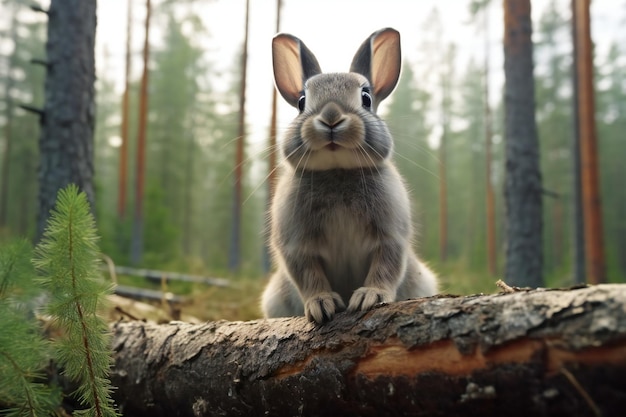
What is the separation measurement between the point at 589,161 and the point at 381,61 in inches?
394

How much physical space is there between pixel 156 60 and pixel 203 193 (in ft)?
42.3

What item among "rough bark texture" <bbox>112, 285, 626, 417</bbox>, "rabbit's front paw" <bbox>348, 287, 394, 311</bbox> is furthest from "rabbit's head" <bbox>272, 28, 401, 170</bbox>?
"rough bark texture" <bbox>112, 285, 626, 417</bbox>

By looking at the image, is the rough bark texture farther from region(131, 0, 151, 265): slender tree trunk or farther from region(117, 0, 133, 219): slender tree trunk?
region(117, 0, 133, 219): slender tree trunk

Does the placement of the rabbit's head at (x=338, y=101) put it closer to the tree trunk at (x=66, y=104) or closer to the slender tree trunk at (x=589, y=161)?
the tree trunk at (x=66, y=104)

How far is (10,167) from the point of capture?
33.2 m

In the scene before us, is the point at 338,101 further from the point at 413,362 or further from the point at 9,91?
the point at 9,91

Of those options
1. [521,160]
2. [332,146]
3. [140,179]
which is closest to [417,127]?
[140,179]

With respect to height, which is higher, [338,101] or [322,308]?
[338,101]

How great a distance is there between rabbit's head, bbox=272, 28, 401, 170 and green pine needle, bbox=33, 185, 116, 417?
54.1 inches

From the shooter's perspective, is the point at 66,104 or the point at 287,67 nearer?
the point at 287,67

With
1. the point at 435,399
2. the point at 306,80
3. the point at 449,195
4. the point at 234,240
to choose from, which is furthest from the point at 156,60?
the point at 435,399

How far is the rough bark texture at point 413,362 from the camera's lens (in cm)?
163

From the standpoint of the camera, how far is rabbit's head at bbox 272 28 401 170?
306cm

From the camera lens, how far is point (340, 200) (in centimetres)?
326
